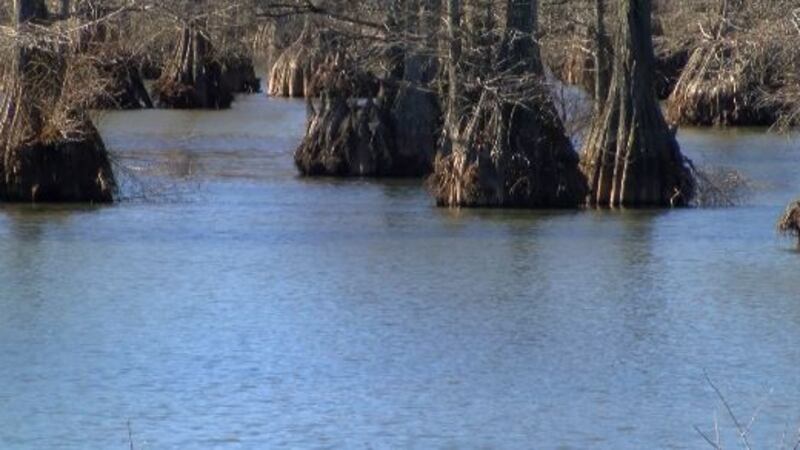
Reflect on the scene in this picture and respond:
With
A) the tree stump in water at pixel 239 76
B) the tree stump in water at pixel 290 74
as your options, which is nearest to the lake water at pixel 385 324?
the tree stump in water at pixel 239 76

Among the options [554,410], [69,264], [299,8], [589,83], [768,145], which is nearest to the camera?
[554,410]

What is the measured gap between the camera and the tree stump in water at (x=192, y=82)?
113 feet

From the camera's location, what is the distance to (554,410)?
31.7 feet

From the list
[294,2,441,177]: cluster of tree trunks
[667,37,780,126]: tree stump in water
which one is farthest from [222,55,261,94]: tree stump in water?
[294,2,441,177]: cluster of tree trunks

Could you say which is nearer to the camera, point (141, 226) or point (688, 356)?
point (688, 356)

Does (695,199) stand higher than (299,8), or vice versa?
(299,8)

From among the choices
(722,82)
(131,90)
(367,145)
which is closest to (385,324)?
(367,145)

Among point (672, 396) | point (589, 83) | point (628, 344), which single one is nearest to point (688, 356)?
point (628, 344)

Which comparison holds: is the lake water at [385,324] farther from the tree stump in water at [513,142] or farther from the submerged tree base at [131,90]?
the submerged tree base at [131,90]

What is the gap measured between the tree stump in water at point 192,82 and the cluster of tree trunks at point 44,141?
15878 mm

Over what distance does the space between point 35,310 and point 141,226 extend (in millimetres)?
4373

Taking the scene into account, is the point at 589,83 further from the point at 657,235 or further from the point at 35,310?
the point at 35,310

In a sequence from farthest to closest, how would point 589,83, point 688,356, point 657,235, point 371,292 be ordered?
1. point 589,83
2. point 657,235
3. point 371,292
4. point 688,356

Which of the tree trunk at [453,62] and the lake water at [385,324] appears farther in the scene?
the tree trunk at [453,62]
